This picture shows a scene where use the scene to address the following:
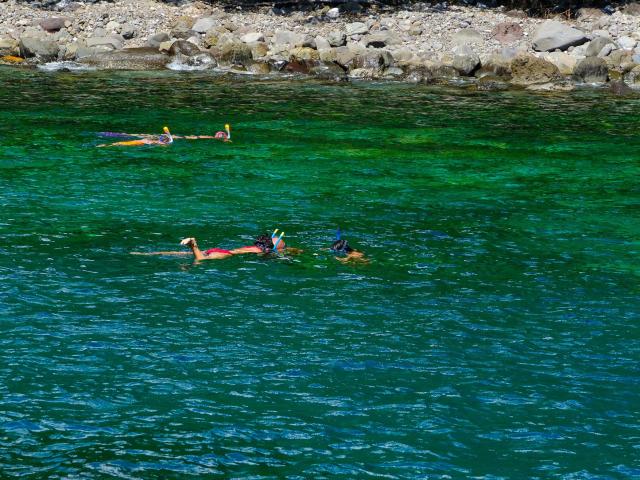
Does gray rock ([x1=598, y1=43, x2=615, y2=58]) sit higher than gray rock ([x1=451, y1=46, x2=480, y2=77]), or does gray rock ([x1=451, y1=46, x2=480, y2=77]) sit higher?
gray rock ([x1=598, y1=43, x2=615, y2=58])

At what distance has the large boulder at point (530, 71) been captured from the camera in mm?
45438

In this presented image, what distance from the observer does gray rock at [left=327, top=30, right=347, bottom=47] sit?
50.0 metres

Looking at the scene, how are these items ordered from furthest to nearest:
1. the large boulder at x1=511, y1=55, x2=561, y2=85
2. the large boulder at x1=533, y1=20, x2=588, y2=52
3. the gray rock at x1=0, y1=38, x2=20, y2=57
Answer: the gray rock at x1=0, y1=38, x2=20, y2=57, the large boulder at x1=533, y1=20, x2=588, y2=52, the large boulder at x1=511, y1=55, x2=561, y2=85

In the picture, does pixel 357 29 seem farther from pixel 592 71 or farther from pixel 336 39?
pixel 592 71

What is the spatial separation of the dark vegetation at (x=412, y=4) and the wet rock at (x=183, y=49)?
7.44 meters

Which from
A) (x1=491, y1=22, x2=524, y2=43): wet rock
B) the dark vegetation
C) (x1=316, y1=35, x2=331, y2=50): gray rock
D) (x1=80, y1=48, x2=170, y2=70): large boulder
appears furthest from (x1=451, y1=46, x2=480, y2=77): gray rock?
(x1=80, y1=48, x2=170, y2=70): large boulder

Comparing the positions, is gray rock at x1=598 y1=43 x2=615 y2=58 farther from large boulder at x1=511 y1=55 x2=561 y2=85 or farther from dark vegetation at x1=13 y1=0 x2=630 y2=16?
dark vegetation at x1=13 y1=0 x2=630 y2=16

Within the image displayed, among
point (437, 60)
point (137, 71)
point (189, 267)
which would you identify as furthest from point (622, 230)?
point (137, 71)

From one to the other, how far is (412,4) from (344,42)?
7699 millimetres

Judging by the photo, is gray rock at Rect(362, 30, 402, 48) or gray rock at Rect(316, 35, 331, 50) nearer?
gray rock at Rect(316, 35, 331, 50)

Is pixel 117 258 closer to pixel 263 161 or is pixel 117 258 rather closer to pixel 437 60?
pixel 263 161

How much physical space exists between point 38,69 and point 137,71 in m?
4.57

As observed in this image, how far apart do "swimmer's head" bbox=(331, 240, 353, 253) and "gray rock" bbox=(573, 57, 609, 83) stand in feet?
92.1

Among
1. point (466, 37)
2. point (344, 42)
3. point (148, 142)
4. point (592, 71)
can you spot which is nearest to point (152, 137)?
point (148, 142)
